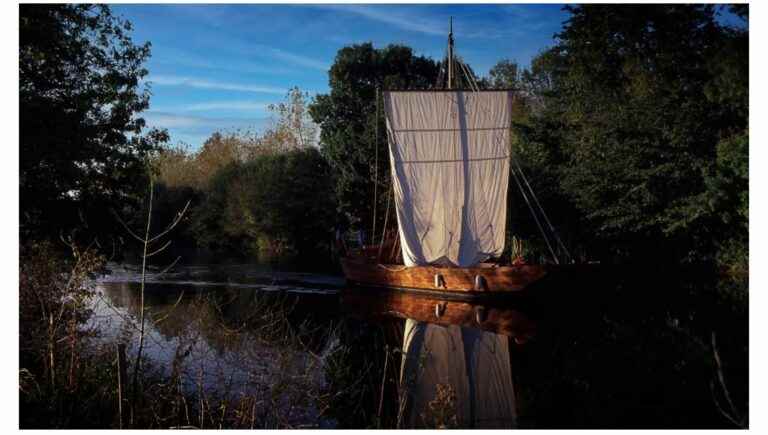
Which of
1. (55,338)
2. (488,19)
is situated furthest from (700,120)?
(55,338)

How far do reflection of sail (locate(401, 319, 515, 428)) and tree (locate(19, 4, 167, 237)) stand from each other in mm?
4182

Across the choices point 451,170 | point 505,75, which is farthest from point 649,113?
point 505,75

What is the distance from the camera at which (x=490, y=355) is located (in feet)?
28.3

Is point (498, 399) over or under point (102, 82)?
under

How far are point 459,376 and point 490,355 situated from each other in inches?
50.9

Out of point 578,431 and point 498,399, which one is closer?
point 578,431

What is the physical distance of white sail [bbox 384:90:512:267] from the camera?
13766 millimetres

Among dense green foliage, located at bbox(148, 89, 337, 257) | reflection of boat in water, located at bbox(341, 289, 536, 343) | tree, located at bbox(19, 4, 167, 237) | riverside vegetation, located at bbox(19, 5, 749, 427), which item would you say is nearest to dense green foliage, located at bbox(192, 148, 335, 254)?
dense green foliage, located at bbox(148, 89, 337, 257)

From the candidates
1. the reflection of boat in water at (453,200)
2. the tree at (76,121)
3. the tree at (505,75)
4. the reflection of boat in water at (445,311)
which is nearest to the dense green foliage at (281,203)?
the tree at (505,75)

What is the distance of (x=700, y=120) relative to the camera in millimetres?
7371

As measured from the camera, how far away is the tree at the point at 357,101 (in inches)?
891

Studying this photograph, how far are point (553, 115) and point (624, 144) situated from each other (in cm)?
449

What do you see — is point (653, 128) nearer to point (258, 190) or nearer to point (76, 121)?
point (76, 121)

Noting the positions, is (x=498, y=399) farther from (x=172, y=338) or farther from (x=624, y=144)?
(x=624, y=144)
